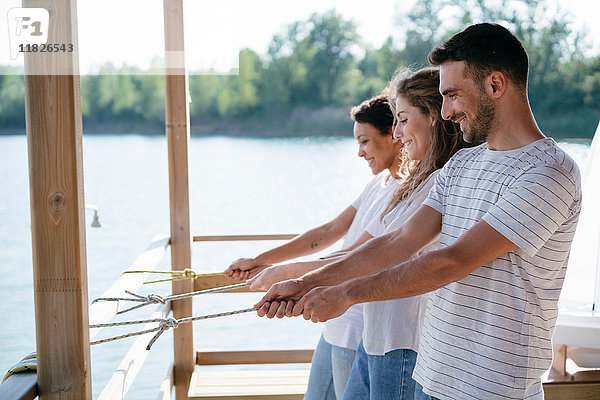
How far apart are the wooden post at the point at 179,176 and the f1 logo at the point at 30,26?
6.20 feet

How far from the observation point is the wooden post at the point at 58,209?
135 centimetres

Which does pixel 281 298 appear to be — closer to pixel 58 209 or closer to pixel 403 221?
pixel 403 221

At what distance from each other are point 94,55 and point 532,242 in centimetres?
1918

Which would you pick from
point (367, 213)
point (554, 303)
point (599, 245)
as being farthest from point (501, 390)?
point (599, 245)

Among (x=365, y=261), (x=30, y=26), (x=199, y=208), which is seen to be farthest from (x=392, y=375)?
(x=199, y=208)

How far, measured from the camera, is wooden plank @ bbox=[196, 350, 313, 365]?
3.67 metres

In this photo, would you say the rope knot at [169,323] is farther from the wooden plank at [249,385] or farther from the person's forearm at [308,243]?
the wooden plank at [249,385]

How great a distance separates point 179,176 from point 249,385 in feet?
3.64

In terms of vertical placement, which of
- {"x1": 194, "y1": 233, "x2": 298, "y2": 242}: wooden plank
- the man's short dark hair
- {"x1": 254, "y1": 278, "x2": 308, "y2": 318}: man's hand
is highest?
the man's short dark hair

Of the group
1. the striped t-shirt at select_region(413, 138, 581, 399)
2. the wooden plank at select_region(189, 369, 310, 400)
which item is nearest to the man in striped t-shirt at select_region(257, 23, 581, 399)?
the striped t-shirt at select_region(413, 138, 581, 399)

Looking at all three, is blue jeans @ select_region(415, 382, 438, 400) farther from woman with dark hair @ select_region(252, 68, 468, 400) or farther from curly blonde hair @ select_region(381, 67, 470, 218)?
curly blonde hair @ select_region(381, 67, 470, 218)

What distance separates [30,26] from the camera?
1.34 meters

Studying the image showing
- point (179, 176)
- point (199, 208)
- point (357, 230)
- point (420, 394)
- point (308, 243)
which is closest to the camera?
point (420, 394)

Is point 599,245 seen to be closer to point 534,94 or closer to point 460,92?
point 460,92
